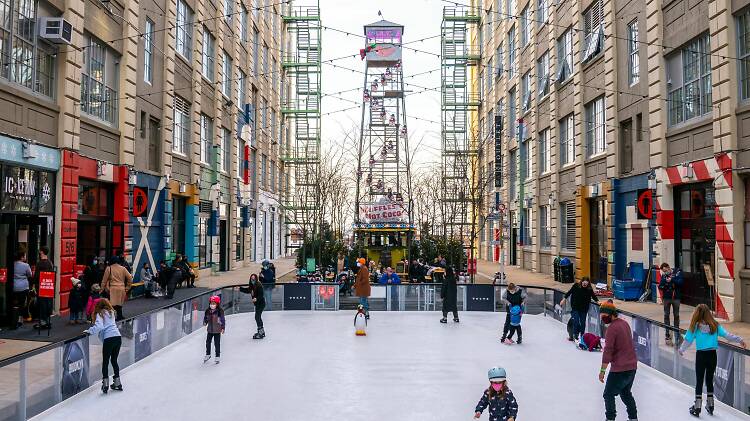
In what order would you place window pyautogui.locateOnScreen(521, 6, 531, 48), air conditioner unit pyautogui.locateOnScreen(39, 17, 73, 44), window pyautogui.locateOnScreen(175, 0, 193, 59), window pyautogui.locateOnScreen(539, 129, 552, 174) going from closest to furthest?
air conditioner unit pyautogui.locateOnScreen(39, 17, 73, 44), window pyautogui.locateOnScreen(175, 0, 193, 59), window pyautogui.locateOnScreen(539, 129, 552, 174), window pyautogui.locateOnScreen(521, 6, 531, 48)

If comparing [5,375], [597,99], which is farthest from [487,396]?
[597,99]

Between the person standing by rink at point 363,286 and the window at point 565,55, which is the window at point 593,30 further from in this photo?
the person standing by rink at point 363,286

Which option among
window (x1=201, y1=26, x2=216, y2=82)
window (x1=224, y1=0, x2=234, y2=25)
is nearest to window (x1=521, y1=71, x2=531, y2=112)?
window (x1=224, y1=0, x2=234, y2=25)

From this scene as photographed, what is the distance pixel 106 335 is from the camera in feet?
30.9

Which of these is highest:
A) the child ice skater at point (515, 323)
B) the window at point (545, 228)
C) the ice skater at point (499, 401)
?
the window at point (545, 228)

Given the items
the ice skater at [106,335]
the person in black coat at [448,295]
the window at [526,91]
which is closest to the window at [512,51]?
the window at [526,91]

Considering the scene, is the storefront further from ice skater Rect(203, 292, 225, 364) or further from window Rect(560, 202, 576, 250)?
window Rect(560, 202, 576, 250)

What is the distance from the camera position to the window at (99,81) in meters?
18.7

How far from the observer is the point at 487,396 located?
6.46m

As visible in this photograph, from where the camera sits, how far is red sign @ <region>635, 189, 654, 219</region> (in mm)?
20719

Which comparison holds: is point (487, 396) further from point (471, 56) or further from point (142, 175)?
point (471, 56)

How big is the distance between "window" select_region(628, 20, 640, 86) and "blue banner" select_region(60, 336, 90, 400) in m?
20.8

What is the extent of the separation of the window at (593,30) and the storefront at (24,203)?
832 inches

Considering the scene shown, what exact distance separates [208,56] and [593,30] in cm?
1923
